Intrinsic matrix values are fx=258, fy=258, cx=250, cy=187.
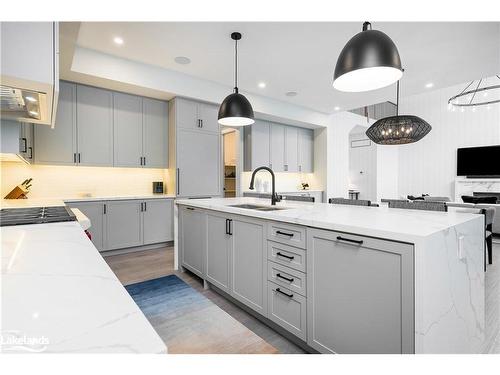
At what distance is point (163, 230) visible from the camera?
4.23 m

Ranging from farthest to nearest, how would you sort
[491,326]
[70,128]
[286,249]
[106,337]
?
[70,128] → [491,326] → [286,249] → [106,337]

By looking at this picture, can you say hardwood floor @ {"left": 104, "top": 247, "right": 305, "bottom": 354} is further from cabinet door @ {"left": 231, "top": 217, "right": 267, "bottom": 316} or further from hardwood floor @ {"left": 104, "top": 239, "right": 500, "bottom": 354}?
cabinet door @ {"left": 231, "top": 217, "right": 267, "bottom": 316}

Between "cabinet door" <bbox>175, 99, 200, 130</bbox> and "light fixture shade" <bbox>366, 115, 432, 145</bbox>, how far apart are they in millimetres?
2742

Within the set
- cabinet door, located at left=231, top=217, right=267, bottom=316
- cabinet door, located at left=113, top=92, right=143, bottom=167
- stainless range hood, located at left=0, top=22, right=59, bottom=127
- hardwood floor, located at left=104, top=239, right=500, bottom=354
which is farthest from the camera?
cabinet door, located at left=113, top=92, right=143, bottom=167

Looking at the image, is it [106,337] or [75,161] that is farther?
[75,161]

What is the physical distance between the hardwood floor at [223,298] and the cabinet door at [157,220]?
20 cm

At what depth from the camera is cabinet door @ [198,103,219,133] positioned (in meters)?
4.44

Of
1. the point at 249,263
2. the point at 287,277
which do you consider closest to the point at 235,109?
the point at 249,263

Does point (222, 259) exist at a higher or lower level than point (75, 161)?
lower

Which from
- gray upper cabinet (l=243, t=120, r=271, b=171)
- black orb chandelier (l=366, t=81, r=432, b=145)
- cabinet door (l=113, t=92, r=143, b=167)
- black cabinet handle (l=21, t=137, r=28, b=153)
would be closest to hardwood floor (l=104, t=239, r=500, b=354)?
cabinet door (l=113, t=92, r=143, b=167)

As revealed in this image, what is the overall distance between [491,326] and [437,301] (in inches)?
55.2

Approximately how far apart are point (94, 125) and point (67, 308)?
157 inches
